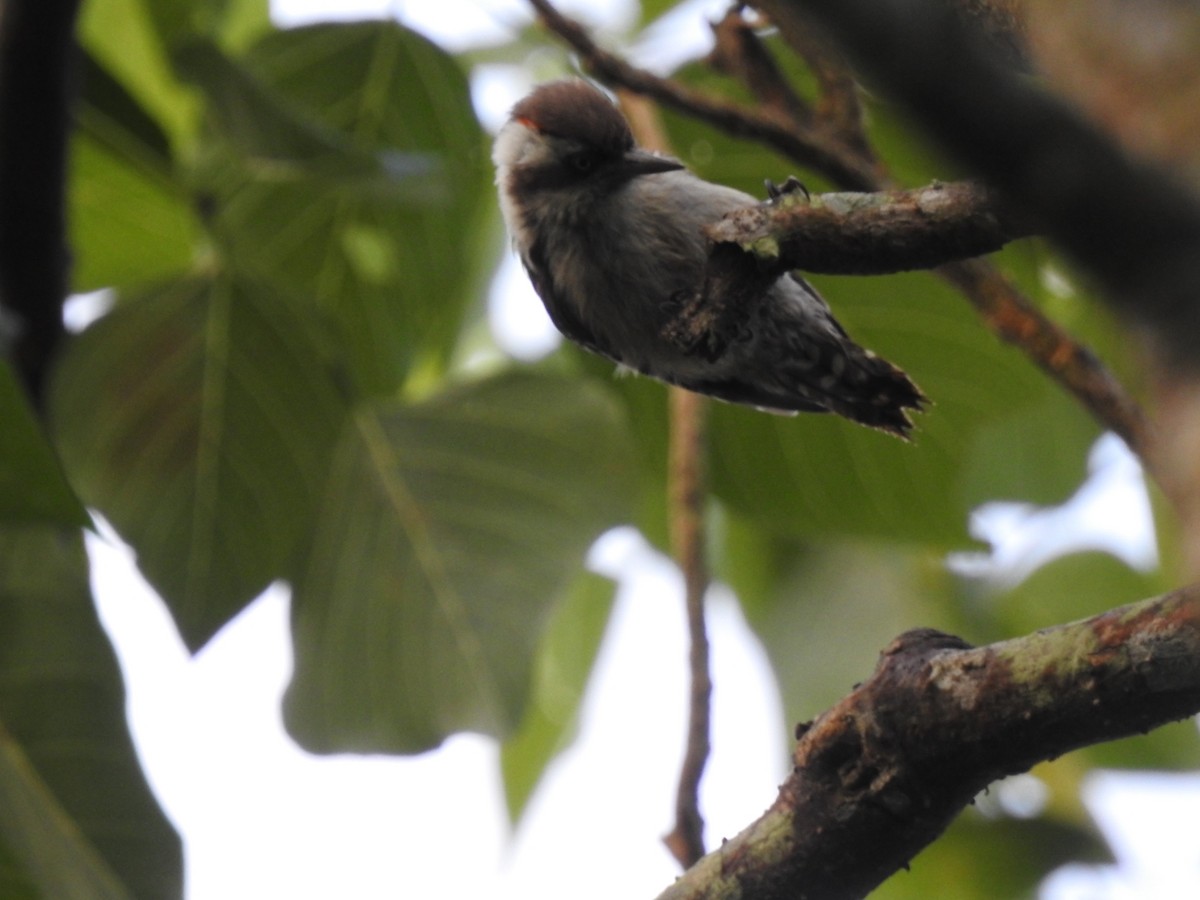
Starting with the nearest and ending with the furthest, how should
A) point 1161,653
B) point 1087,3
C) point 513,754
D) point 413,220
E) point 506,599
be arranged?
point 1087,3 < point 1161,653 < point 506,599 < point 413,220 < point 513,754

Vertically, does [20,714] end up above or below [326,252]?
below

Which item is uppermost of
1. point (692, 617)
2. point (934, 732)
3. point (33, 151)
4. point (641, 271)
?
point (33, 151)

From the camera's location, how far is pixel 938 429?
2910mm

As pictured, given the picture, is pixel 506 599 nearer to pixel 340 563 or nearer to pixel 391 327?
pixel 340 563

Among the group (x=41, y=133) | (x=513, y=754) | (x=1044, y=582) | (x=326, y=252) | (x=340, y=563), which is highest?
(x=41, y=133)

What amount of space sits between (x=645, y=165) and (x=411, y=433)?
2.98ft

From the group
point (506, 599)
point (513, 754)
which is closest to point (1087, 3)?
point (506, 599)

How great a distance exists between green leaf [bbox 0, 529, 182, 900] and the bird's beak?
1.19 meters

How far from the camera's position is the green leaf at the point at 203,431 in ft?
9.49

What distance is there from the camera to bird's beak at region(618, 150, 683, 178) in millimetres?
2492

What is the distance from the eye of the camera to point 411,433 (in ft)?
10.1

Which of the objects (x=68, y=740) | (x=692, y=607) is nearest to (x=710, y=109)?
(x=692, y=607)

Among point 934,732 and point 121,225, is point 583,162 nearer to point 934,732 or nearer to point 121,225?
point 121,225

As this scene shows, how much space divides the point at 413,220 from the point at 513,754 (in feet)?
4.87
